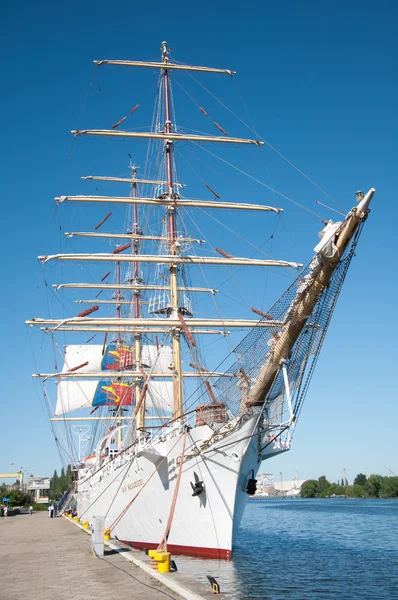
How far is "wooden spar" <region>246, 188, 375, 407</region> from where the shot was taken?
1489 cm

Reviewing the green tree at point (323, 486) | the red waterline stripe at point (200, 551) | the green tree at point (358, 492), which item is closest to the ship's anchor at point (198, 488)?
the red waterline stripe at point (200, 551)

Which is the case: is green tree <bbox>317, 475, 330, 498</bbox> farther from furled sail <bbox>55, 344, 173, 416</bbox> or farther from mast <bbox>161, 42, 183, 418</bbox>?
mast <bbox>161, 42, 183, 418</bbox>

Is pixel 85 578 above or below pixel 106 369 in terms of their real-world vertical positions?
below

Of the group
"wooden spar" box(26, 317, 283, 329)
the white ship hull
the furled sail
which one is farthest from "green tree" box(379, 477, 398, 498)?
the white ship hull

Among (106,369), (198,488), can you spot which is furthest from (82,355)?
(198,488)

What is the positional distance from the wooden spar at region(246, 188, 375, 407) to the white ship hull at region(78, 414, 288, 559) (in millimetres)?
1329

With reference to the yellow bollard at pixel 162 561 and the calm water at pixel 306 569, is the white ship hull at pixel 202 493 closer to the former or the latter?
the calm water at pixel 306 569

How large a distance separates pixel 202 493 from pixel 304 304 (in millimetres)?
7444

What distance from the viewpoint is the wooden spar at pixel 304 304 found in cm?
1489

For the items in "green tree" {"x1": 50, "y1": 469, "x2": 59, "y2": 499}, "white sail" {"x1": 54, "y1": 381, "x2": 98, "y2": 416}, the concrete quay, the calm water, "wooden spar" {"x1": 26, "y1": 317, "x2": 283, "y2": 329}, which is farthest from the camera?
"green tree" {"x1": 50, "y1": 469, "x2": 59, "y2": 499}

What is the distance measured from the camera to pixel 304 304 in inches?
652

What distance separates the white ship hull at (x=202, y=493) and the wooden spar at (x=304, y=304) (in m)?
1.33

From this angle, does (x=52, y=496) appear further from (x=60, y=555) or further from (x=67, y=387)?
(x=60, y=555)

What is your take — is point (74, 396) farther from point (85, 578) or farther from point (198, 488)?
point (85, 578)
